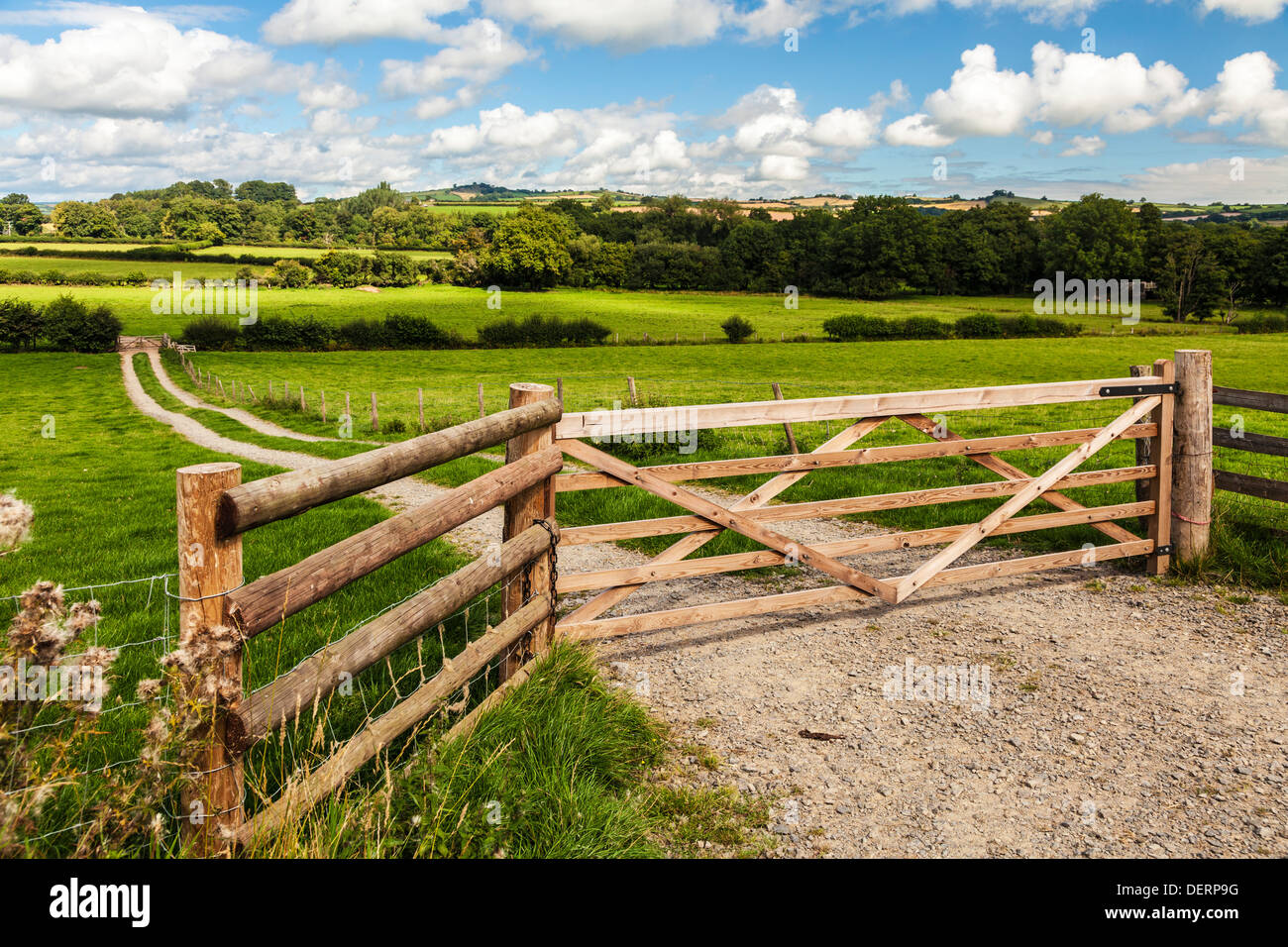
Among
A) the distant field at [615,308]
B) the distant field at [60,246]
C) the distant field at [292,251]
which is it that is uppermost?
the distant field at [60,246]

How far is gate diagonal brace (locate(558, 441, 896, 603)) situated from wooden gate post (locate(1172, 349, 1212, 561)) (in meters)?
3.36

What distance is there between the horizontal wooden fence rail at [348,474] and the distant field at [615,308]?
58.8 metres

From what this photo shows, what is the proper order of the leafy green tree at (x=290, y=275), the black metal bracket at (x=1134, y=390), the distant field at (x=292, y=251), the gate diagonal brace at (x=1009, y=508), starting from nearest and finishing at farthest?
the gate diagonal brace at (x=1009, y=508) < the black metal bracket at (x=1134, y=390) < the leafy green tree at (x=290, y=275) < the distant field at (x=292, y=251)

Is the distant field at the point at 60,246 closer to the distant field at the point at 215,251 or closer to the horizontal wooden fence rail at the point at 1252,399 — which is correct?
the distant field at the point at 215,251

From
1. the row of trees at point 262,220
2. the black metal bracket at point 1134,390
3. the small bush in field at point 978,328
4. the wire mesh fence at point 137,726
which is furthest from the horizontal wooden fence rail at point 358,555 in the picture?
the row of trees at point 262,220

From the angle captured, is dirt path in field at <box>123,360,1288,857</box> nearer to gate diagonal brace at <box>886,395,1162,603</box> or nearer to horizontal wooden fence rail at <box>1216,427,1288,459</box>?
gate diagonal brace at <box>886,395,1162,603</box>

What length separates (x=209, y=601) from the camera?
8.56 ft

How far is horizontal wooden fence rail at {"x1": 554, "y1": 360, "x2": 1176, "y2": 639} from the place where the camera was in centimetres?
572

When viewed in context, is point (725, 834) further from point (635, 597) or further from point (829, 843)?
point (635, 597)

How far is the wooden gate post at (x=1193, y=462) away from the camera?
7789mm

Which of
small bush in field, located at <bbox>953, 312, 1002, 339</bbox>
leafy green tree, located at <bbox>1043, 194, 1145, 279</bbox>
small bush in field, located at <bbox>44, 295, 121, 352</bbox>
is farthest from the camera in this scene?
leafy green tree, located at <bbox>1043, 194, 1145, 279</bbox>

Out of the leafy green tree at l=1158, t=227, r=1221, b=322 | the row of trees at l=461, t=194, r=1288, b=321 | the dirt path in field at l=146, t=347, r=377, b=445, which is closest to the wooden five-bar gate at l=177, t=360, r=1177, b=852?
the dirt path in field at l=146, t=347, r=377, b=445

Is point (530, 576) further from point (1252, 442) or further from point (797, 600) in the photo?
point (1252, 442)
